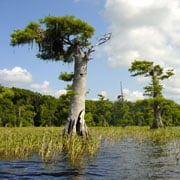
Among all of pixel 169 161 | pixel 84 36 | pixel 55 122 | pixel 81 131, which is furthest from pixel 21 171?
pixel 55 122

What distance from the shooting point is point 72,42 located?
824 inches

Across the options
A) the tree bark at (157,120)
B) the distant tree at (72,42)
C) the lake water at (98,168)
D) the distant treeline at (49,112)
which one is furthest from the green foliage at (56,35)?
the distant treeline at (49,112)

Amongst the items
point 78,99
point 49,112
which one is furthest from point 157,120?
point 49,112

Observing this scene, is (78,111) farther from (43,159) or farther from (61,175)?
(61,175)

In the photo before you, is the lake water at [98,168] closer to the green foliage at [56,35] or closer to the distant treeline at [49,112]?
the green foliage at [56,35]

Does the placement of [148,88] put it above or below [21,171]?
above

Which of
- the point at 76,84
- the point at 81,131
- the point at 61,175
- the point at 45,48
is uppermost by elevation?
the point at 45,48

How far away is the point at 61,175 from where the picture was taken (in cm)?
864

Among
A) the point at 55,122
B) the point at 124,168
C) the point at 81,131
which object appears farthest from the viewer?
the point at 55,122

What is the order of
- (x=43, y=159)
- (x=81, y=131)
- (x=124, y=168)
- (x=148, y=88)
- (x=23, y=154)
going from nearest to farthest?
1. (x=124, y=168)
2. (x=43, y=159)
3. (x=23, y=154)
4. (x=81, y=131)
5. (x=148, y=88)

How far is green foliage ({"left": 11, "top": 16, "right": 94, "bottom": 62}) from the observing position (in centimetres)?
1973

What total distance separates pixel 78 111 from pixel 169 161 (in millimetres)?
9359

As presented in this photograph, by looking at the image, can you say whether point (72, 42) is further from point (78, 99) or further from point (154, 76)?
point (154, 76)

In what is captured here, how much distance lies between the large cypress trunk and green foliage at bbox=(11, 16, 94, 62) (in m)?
0.99
